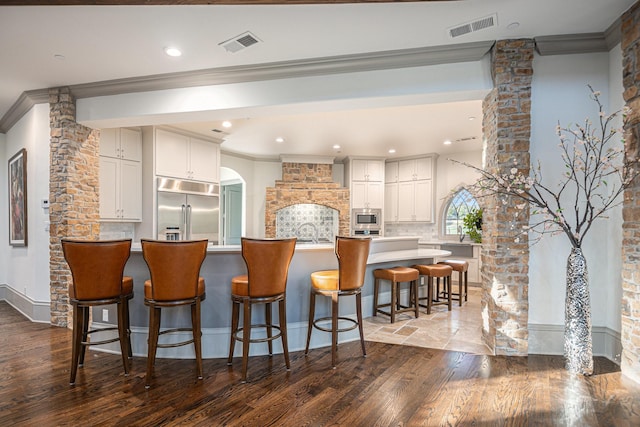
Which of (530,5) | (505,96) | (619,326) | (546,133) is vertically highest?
(530,5)

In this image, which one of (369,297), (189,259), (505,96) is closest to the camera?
(189,259)

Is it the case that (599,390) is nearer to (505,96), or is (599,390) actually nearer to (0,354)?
(505,96)

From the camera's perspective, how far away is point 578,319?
271cm

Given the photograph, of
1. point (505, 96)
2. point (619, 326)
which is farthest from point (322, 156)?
point (619, 326)

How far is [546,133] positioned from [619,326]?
6.00 feet

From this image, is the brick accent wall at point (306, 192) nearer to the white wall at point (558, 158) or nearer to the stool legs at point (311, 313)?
the stool legs at point (311, 313)

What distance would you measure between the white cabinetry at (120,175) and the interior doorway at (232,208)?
2818 mm

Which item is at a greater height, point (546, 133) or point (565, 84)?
point (565, 84)

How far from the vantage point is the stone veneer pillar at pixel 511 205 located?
3.07 meters

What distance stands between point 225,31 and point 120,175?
3.14 meters

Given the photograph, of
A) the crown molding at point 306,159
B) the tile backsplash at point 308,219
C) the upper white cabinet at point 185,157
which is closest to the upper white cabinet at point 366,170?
the crown molding at point 306,159

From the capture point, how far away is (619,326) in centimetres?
294

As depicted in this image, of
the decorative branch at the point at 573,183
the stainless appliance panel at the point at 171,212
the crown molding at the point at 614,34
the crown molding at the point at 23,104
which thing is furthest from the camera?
the stainless appliance panel at the point at 171,212

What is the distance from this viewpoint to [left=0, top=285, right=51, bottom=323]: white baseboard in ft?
14.1
